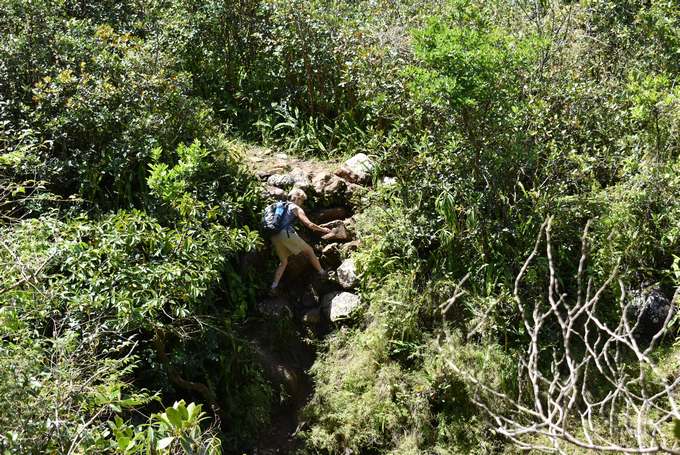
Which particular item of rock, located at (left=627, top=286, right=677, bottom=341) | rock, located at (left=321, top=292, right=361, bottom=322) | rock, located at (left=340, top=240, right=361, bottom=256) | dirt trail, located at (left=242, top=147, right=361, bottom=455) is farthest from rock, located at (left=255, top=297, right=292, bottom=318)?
rock, located at (left=627, top=286, right=677, bottom=341)

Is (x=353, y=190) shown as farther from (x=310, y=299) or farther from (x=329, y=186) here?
(x=310, y=299)

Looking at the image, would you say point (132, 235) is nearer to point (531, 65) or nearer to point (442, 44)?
point (442, 44)

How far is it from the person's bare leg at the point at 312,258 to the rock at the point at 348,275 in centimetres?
19

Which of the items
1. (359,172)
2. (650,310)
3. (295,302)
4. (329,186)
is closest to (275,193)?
(329,186)

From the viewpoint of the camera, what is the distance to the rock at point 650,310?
21.4 feet

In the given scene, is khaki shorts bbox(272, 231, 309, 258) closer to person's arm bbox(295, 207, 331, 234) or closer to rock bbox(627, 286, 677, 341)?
person's arm bbox(295, 207, 331, 234)

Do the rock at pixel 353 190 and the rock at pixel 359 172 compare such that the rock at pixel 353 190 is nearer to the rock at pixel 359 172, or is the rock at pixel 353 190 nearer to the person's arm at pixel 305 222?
the rock at pixel 359 172

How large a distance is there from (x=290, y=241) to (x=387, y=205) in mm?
1145

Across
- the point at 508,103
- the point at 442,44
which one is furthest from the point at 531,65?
the point at 442,44

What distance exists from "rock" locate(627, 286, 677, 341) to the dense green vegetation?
0.13m

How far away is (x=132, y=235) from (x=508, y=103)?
11.7 ft

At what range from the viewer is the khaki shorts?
23.3 ft

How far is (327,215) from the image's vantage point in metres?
7.76

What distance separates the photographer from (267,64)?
9.06 meters
